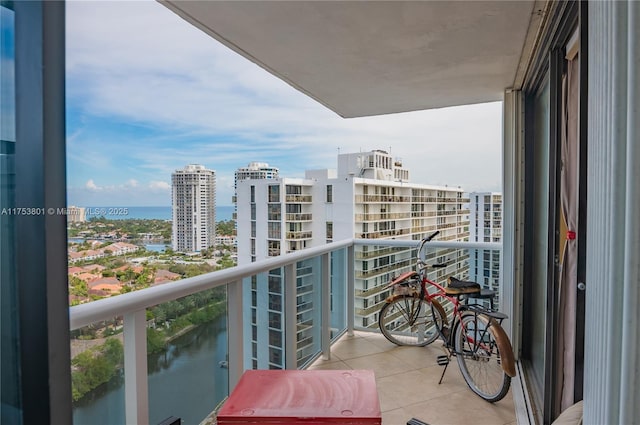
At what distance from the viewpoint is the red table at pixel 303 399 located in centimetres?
126

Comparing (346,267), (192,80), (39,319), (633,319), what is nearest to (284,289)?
(346,267)

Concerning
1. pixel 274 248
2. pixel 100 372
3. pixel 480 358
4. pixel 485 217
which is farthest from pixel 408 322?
pixel 100 372

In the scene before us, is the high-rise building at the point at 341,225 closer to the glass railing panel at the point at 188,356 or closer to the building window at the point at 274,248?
the building window at the point at 274,248

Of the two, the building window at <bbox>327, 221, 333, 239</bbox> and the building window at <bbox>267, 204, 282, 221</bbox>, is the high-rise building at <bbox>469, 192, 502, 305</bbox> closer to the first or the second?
the building window at <bbox>327, 221, 333, 239</bbox>

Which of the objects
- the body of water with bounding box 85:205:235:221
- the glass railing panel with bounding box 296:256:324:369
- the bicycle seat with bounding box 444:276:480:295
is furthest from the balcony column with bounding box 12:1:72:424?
the bicycle seat with bounding box 444:276:480:295

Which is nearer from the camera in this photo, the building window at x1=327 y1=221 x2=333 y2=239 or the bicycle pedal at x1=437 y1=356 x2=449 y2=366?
the bicycle pedal at x1=437 y1=356 x2=449 y2=366

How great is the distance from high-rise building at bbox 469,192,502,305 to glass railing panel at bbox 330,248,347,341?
1.18 metres

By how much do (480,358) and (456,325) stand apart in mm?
268

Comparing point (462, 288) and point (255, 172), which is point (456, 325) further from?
point (255, 172)

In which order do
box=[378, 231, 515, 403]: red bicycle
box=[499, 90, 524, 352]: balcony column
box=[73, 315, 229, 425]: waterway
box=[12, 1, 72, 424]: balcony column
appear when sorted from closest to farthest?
box=[12, 1, 72, 424]: balcony column < box=[73, 315, 229, 425]: waterway < box=[378, 231, 515, 403]: red bicycle < box=[499, 90, 524, 352]: balcony column

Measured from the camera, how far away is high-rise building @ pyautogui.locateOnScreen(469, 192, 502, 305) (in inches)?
135

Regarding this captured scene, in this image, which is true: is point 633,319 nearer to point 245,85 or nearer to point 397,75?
point 397,75

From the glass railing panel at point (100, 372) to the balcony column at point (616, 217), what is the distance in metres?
1.27

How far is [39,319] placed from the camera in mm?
729
